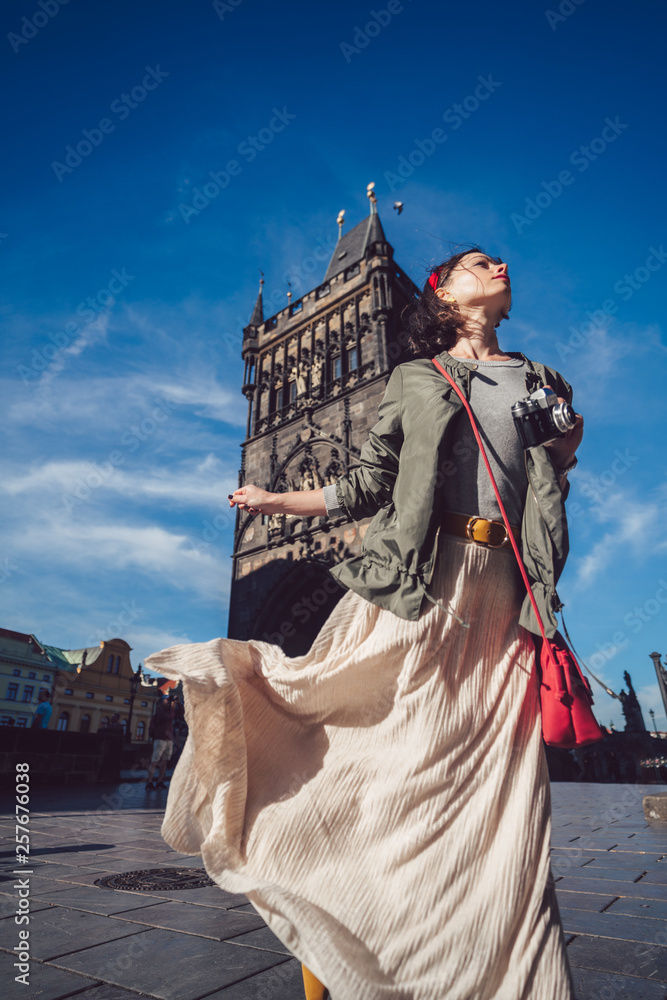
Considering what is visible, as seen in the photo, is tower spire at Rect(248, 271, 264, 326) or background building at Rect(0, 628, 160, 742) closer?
tower spire at Rect(248, 271, 264, 326)

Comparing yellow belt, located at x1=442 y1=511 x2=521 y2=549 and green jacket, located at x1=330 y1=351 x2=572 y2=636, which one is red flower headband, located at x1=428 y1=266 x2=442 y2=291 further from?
yellow belt, located at x1=442 y1=511 x2=521 y2=549

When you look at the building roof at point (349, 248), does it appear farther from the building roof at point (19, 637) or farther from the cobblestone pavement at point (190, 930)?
the building roof at point (19, 637)

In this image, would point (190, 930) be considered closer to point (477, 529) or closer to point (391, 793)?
point (391, 793)

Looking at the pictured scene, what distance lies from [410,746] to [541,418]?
87 cm

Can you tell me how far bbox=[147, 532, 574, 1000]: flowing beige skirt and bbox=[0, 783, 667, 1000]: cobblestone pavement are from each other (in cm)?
65

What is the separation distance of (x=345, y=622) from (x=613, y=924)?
1.88 metres

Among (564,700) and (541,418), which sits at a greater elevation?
(541,418)

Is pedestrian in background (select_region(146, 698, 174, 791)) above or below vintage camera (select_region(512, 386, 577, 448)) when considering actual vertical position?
below

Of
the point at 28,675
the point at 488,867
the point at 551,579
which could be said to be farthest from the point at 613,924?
the point at 28,675

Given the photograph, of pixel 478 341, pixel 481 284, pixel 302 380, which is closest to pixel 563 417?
pixel 478 341

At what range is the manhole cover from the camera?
2.79 m

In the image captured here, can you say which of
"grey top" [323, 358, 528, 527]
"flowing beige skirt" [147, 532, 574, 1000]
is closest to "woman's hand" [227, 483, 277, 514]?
"grey top" [323, 358, 528, 527]

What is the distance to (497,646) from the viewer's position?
1.31 metres

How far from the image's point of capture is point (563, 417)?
1.35 m
